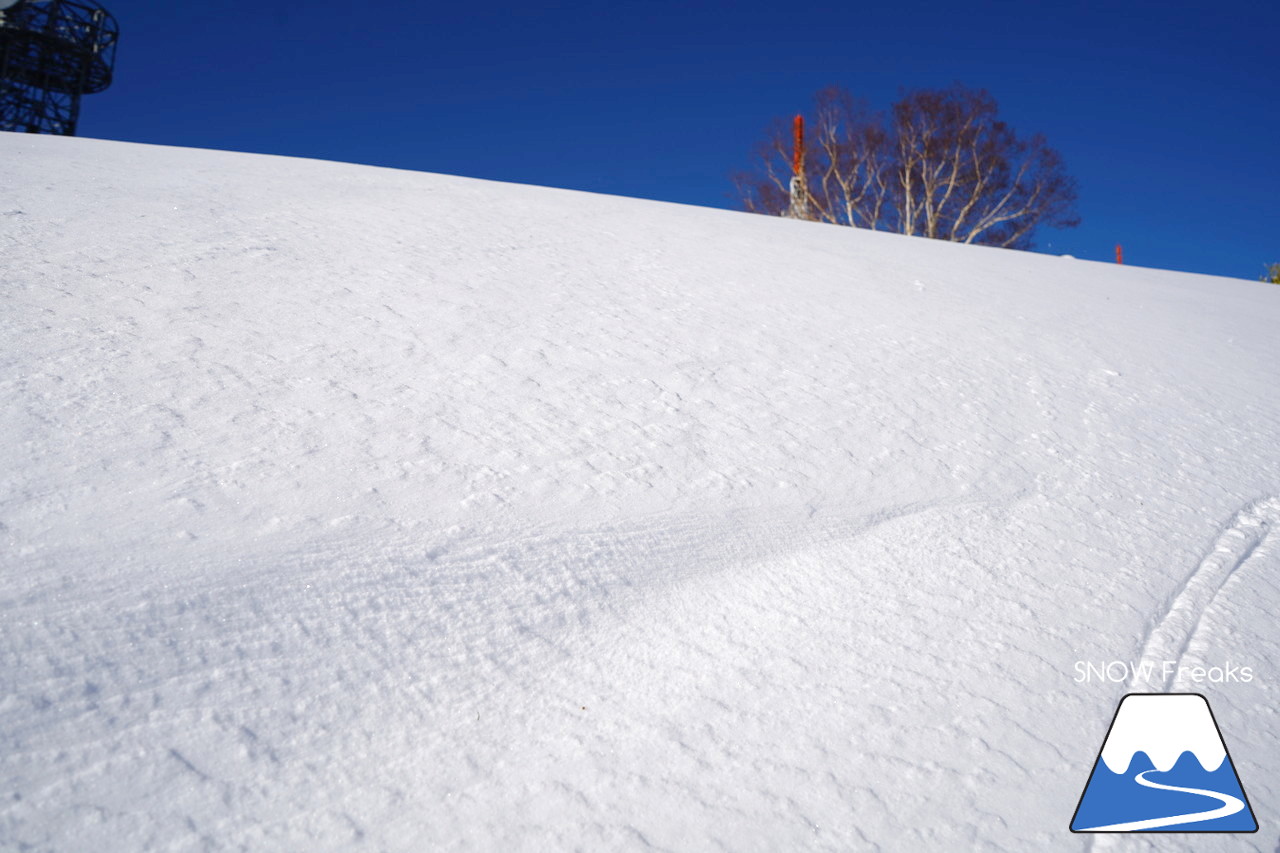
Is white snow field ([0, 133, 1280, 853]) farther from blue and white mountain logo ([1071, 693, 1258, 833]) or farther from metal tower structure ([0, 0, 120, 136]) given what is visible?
metal tower structure ([0, 0, 120, 136])

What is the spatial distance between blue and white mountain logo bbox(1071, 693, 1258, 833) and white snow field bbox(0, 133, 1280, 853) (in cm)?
2

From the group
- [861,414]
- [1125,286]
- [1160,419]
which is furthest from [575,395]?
[1125,286]

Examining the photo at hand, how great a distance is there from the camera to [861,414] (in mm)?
1677

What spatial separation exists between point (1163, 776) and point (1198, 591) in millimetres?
441

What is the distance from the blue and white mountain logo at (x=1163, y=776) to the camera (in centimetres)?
82

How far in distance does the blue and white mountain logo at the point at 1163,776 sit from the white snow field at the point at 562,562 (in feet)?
0.07

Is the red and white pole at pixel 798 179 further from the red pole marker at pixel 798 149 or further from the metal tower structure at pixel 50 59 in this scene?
the metal tower structure at pixel 50 59

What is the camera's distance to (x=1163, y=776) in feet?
2.92

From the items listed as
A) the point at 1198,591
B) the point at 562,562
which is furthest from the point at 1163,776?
the point at 562,562

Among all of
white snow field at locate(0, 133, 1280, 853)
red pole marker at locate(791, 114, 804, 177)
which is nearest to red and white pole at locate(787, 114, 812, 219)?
red pole marker at locate(791, 114, 804, 177)

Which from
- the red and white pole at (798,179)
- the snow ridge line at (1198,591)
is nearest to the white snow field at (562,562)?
the snow ridge line at (1198,591)

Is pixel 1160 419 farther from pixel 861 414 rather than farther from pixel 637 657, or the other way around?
pixel 637 657

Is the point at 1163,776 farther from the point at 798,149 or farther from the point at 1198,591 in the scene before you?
the point at 798,149

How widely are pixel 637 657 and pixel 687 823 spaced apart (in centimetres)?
24
